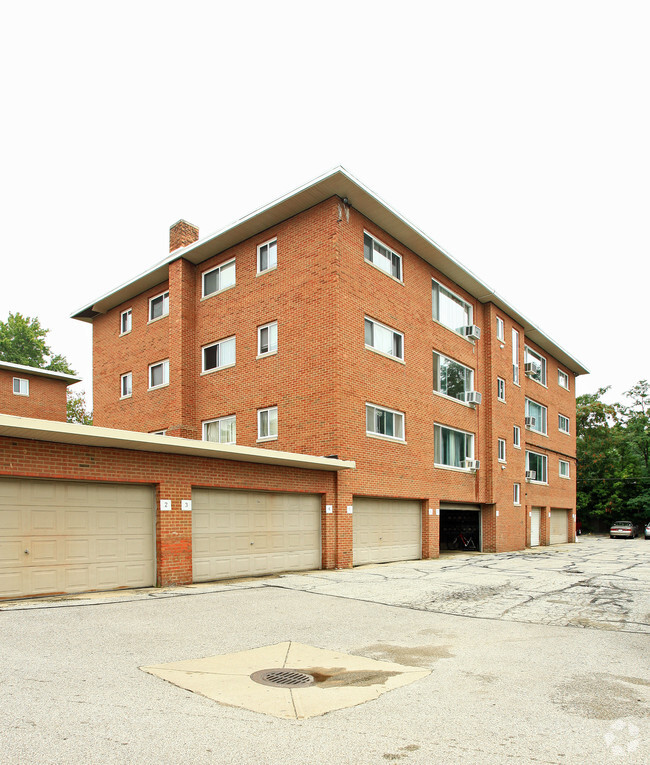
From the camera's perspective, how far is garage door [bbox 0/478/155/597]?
1177 cm

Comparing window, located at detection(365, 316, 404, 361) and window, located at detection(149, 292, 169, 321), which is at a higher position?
window, located at detection(149, 292, 169, 321)

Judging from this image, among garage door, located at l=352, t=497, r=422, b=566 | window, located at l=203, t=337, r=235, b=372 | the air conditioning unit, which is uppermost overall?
the air conditioning unit

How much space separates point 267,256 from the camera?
2234cm

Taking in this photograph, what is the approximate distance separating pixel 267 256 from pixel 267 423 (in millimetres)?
5713

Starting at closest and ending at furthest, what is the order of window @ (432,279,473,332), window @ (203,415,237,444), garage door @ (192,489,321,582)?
1. garage door @ (192,489,321,582)
2. window @ (203,415,237,444)
3. window @ (432,279,473,332)

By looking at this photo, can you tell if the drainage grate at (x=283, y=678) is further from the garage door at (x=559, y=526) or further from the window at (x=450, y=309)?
the garage door at (x=559, y=526)

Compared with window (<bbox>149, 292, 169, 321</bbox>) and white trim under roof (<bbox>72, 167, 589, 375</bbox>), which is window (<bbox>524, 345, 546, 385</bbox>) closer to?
white trim under roof (<bbox>72, 167, 589, 375</bbox>)

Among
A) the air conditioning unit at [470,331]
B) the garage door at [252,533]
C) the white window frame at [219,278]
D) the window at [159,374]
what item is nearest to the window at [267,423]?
the garage door at [252,533]

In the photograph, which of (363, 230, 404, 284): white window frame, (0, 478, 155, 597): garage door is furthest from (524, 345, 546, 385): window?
(0, 478, 155, 597): garage door

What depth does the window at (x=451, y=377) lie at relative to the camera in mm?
25078

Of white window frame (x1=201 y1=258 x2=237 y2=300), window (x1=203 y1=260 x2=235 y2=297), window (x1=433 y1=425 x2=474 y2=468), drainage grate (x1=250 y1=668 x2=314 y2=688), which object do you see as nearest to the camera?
drainage grate (x1=250 y1=668 x2=314 y2=688)

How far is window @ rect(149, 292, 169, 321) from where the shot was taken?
26.2m

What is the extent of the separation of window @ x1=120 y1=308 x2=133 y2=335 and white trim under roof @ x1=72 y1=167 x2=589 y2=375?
58 centimetres

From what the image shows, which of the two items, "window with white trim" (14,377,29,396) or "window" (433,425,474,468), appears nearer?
"window" (433,425,474,468)
